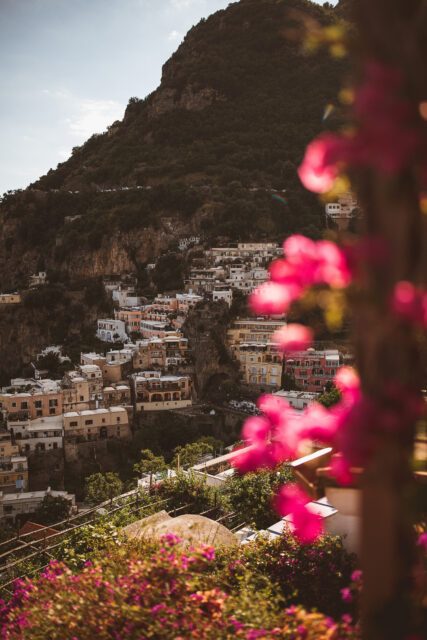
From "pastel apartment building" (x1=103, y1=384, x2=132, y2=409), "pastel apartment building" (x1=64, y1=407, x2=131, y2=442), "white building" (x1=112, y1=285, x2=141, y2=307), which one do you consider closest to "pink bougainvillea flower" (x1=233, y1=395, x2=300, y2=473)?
"pastel apartment building" (x1=64, y1=407, x2=131, y2=442)

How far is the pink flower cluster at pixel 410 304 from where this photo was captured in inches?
33.9

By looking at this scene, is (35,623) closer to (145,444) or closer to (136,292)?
(145,444)

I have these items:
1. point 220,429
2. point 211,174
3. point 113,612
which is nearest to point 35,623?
point 113,612

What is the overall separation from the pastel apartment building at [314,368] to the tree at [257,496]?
19.2 meters

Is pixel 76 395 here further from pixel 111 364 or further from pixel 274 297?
pixel 274 297

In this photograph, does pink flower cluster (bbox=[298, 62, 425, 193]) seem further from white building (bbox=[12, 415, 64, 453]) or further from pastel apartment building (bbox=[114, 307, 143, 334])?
pastel apartment building (bbox=[114, 307, 143, 334])

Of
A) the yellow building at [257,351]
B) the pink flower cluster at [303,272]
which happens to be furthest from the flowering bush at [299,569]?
the yellow building at [257,351]

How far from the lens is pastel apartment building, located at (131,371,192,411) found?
83.8 feet

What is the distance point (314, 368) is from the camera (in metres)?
25.4

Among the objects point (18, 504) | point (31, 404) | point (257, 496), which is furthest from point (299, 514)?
point (31, 404)

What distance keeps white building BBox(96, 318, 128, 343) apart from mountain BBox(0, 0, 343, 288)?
8.82 m

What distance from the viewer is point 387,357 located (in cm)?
96

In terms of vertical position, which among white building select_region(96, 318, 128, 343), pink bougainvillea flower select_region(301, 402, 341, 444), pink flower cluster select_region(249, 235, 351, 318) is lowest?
white building select_region(96, 318, 128, 343)

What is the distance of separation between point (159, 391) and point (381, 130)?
2539 cm
